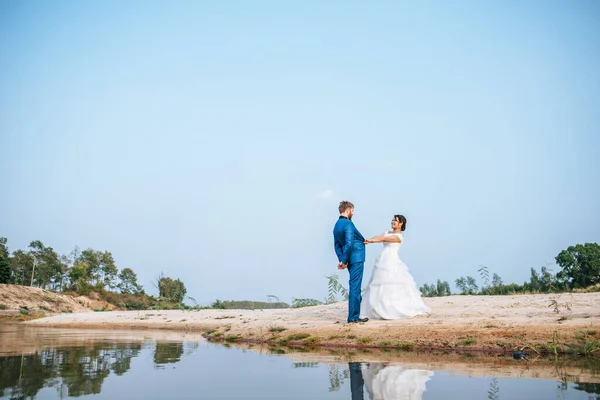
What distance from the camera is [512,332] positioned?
8.05 metres

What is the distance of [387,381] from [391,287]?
245 inches

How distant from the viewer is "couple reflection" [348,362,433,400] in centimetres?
426

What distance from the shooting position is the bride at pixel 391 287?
35.5 ft

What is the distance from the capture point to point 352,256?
436 inches

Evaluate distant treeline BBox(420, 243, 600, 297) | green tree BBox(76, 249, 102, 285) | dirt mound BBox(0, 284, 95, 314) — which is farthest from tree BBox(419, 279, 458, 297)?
green tree BBox(76, 249, 102, 285)

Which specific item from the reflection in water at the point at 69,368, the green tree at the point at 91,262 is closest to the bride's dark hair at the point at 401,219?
the reflection in water at the point at 69,368

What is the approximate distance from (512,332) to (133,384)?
621 centimetres

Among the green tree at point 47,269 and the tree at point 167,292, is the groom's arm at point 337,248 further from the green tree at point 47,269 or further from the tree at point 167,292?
the green tree at point 47,269

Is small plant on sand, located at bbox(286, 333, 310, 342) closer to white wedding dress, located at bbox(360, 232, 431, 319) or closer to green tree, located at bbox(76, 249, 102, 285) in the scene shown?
white wedding dress, located at bbox(360, 232, 431, 319)

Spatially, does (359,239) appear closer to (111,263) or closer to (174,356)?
(174,356)

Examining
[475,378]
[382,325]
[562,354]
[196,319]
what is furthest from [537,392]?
[196,319]

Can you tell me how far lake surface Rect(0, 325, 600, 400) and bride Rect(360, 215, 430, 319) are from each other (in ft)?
10.0

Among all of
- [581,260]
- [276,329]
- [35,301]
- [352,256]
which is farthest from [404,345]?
[35,301]

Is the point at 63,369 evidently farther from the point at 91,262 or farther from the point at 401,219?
the point at 91,262
